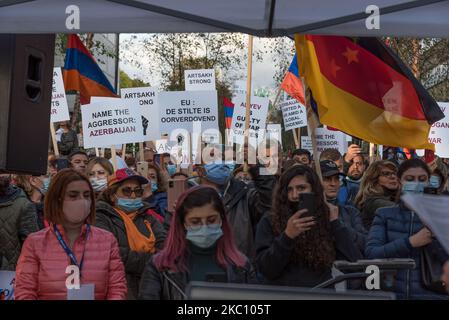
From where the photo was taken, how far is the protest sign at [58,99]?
13.2 meters

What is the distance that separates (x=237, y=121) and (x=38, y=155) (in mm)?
11202

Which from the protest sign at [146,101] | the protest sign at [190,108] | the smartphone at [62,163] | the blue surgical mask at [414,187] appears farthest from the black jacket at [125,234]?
the protest sign at [146,101]

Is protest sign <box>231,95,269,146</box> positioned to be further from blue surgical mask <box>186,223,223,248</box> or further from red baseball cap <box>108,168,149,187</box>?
blue surgical mask <box>186,223,223,248</box>

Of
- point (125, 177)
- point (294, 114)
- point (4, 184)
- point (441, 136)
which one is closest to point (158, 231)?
point (125, 177)

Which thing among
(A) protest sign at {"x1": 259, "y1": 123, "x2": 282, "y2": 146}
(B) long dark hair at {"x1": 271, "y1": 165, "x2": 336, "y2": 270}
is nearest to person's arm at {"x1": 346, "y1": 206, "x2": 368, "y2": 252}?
(B) long dark hair at {"x1": 271, "y1": 165, "x2": 336, "y2": 270}

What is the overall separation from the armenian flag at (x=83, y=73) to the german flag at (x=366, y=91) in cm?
550

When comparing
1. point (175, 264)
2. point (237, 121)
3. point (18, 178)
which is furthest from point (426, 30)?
point (237, 121)

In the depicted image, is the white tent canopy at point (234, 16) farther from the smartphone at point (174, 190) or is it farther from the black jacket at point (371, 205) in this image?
the black jacket at point (371, 205)

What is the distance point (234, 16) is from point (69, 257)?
176 cm

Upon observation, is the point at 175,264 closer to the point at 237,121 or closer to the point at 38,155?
the point at 38,155

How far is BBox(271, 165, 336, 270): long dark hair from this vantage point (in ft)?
16.7

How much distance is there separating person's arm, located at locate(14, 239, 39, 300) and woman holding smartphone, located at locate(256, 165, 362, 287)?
1305 millimetres

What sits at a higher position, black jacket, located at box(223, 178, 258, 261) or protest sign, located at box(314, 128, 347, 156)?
protest sign, located at box(314, 128, 347, 156)
